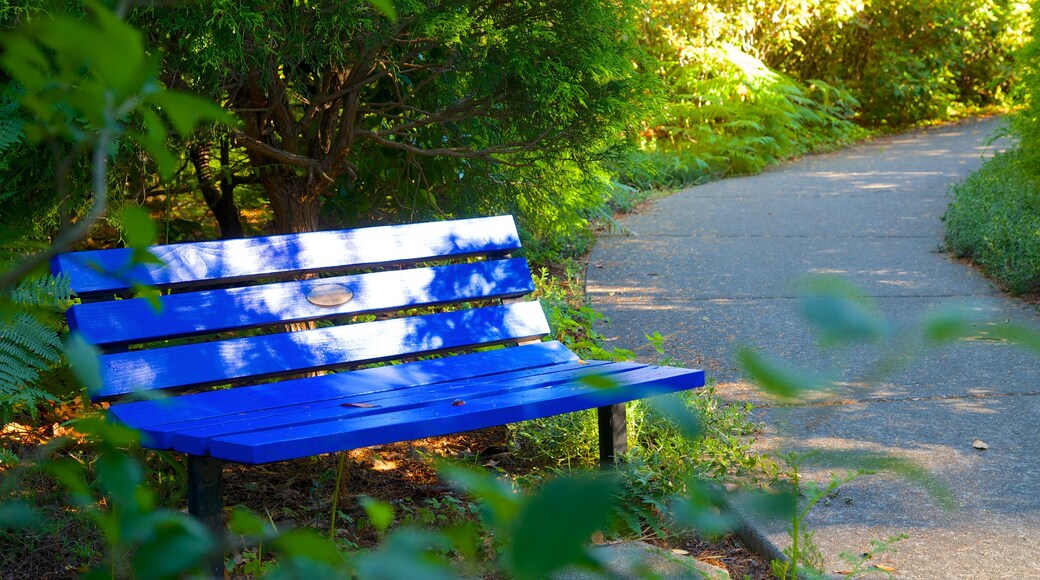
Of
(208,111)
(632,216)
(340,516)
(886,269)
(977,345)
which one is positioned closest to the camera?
(208,111)

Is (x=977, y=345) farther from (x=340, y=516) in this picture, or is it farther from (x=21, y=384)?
A: (x=21, y=384)

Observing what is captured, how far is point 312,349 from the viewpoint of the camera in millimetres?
3084

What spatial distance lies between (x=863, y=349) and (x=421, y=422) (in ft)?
8.72

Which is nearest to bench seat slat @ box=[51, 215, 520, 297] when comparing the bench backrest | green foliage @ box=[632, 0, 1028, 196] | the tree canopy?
the bench backrest

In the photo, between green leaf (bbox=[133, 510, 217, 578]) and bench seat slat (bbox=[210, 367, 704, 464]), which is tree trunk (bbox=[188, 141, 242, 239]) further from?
green leaf (bbox=[133, 510, 217, 578])

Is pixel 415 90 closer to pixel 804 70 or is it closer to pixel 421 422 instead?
pixel 421 422

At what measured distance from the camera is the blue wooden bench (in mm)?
2365

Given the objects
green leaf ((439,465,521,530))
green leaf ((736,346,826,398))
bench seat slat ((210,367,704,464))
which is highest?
green leaf ((736,346,826,398))

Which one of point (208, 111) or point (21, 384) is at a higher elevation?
point (208, 111)

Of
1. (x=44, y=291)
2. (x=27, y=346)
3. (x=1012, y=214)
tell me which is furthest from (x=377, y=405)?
(x=1012, y=214)

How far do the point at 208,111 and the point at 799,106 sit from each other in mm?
13014

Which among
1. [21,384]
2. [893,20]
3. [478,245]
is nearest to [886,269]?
[478,245]

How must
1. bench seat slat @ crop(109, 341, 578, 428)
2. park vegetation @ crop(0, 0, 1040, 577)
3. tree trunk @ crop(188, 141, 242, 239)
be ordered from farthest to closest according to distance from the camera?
tree trunk @ crop(188, 141, 242, 239) → park vegetation @ crop(0, 0, 1040, 577) → bench seat slat @ crop(109, 341, 578, 428)

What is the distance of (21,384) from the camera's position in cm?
298
